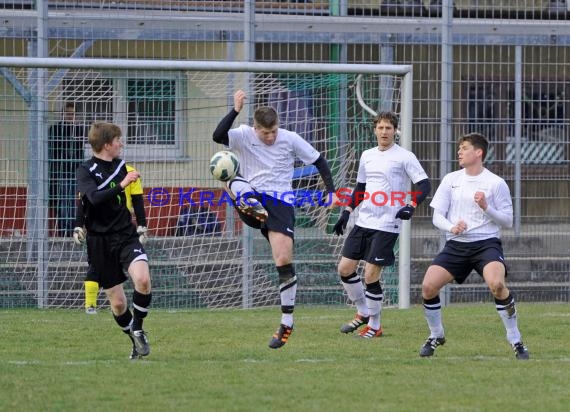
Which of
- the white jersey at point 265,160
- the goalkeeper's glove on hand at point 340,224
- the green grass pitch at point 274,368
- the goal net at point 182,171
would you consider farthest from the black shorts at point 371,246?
the goal net at point 182,171

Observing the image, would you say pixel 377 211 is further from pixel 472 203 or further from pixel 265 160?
pixel 472 203

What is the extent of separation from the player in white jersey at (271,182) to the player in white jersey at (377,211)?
35.0 inches

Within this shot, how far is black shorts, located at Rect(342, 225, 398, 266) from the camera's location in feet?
35.8

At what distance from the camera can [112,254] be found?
29.5 feet

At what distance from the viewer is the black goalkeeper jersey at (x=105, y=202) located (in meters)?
8.91

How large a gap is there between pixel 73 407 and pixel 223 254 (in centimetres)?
721

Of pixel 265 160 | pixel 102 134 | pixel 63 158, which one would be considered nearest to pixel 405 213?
pixel 265 160

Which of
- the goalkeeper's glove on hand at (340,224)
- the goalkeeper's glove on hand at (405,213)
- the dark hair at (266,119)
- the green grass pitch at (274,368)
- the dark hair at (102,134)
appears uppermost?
the dark hair at (266,119)

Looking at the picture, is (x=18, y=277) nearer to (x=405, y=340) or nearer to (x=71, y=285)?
(x=71, y=285)

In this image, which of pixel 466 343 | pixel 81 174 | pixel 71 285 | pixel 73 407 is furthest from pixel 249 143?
pixel 71 285

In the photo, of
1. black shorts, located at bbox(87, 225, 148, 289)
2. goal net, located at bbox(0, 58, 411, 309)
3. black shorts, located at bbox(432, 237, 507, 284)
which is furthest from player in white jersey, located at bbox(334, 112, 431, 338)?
goal net, located at bbox(0, 58, 411, 309)

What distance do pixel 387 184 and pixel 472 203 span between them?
1909 millimetres

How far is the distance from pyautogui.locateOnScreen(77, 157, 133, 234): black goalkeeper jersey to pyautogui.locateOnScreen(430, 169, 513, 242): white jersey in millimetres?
2417

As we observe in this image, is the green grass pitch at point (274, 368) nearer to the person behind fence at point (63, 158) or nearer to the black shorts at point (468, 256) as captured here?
the black shorts at point (468, 256)
